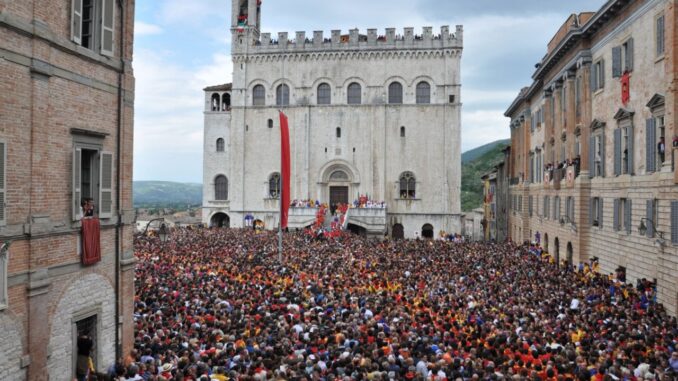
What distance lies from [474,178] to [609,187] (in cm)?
10771

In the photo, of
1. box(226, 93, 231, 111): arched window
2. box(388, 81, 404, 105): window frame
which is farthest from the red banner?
box(226, 93, 231, 111): arched window

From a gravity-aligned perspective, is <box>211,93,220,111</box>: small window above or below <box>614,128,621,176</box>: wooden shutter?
above

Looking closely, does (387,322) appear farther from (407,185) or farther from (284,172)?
(407,185)

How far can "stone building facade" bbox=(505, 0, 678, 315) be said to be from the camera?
1956 centimetres

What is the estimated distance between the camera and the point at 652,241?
2089 centimetres

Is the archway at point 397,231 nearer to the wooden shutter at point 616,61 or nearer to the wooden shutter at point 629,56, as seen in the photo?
the wooden shutter at point 616,61

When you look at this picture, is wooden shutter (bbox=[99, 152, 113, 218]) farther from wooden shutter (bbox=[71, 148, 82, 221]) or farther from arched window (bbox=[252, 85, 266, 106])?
arched window (bbox=[252, 85, 266, 106])

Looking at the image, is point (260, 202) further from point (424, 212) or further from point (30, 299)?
point (30, 299)

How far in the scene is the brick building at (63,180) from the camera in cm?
1122

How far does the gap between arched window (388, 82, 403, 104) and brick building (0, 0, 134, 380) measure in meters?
38.9

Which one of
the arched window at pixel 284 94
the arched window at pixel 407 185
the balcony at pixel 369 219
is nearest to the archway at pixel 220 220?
the arched window at pixel 284 94

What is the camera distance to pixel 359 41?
2072 inches

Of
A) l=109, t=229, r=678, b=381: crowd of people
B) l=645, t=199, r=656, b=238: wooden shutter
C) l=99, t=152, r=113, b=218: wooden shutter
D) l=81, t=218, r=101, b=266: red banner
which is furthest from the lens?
l=645, t=199, r=656, b=238: wooden shutter

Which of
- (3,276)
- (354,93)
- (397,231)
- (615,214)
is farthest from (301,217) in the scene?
(3,276)
